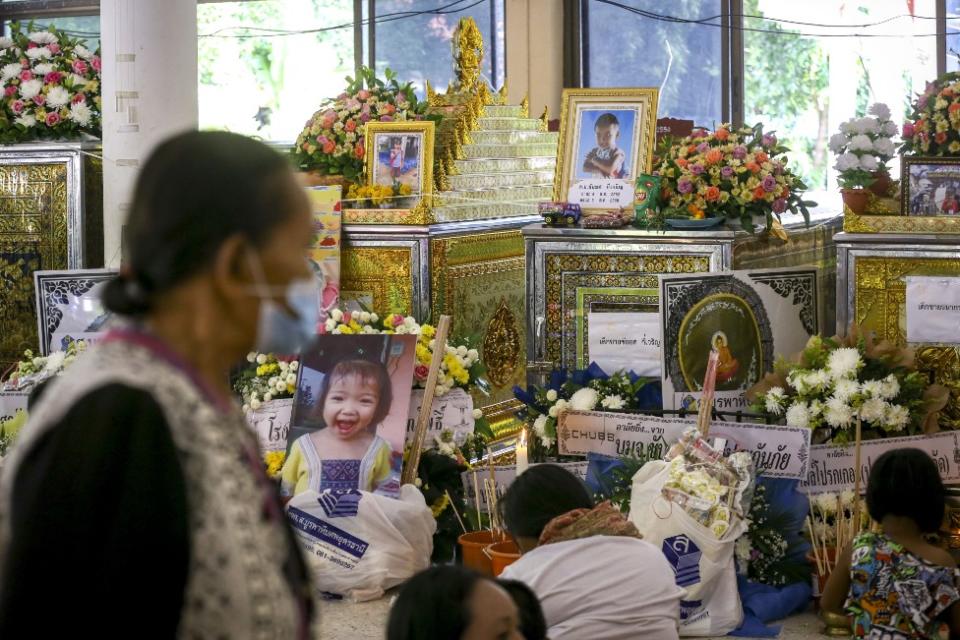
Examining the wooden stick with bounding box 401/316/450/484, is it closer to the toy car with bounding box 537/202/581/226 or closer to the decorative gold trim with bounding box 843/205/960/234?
the toy car with bounding box 537/202/581/226

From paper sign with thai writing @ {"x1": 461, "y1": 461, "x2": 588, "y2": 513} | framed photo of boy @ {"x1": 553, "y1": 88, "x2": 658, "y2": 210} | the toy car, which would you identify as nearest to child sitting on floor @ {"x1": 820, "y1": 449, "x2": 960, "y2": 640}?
paper sign with thai writing @ {"x1": 461, "y1": 461, "x2": 588, "y2": 513}

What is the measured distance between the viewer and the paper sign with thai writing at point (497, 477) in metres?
5.58

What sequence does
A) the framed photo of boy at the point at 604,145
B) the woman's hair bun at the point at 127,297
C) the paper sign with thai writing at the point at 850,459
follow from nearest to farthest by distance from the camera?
the woman's hair bun at the point at 127,297 < the paper sign with thai writing at the point at 850,459 < the framed photo of boy at the point at 604,145

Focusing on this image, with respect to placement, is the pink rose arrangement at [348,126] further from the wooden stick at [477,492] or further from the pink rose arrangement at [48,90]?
the wooden stick at [477,492]

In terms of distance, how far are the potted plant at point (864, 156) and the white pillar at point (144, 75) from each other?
3187 mm

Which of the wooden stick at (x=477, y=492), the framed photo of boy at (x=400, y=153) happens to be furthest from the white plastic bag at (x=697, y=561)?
the framed photo of boy at (x=400, y=153)

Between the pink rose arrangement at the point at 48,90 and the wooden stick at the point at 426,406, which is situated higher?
the pink rose arrangement at the point at 48,90

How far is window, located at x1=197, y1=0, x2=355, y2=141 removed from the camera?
510 inches

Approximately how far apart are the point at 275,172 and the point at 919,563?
3110mm

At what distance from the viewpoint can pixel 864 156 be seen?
20.2 ft

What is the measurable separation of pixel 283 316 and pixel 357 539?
12.9 feet

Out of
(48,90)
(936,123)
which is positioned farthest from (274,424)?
(48,90)

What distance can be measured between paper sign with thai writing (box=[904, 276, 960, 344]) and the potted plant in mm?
459

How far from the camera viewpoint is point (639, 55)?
12094 mm
